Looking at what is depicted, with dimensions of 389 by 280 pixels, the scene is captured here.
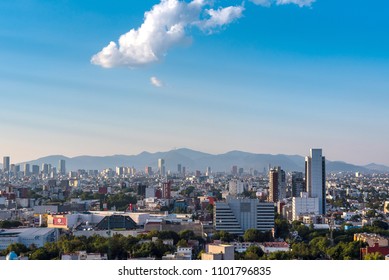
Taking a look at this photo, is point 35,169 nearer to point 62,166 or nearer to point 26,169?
point 26,169

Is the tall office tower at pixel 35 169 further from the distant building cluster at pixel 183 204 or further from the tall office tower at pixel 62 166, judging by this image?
the tall office tower at pixel 62 166

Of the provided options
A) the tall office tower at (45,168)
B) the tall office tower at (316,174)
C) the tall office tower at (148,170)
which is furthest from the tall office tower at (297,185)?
the tall office tower at (45,168)

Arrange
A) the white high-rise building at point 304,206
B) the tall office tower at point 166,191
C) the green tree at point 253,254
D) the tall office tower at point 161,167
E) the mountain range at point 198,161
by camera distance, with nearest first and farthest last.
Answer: the green tree at point 253,254 → the white high-rise building at point 304,206 → the mountain range at point 198,161 → the tall office tower at point 166,191 → the tall office tower at point 161,167

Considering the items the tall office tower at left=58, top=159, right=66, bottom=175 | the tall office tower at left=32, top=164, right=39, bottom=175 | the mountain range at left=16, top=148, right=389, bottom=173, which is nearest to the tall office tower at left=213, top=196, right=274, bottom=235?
the mountain range at left=16, top=148, right=389, bottom=173

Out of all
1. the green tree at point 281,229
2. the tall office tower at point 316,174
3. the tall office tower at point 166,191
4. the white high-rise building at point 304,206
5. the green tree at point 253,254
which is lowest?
the green tree at point 281,229

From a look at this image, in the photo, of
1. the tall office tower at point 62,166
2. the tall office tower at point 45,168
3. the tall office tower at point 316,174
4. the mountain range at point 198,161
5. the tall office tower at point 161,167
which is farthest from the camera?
the tall office tower at point 45,168
